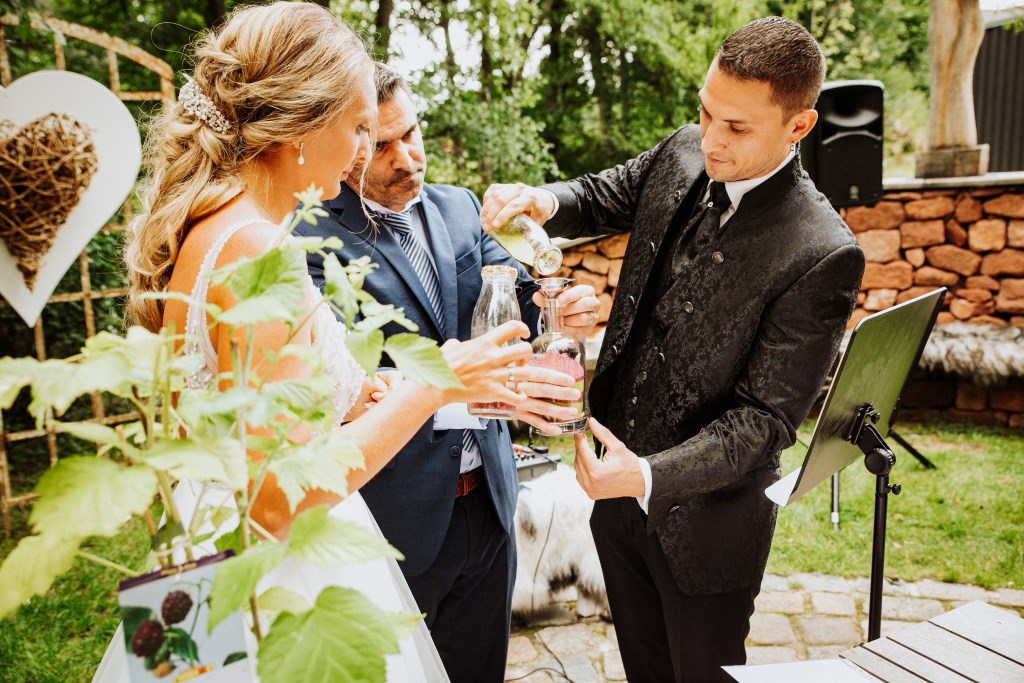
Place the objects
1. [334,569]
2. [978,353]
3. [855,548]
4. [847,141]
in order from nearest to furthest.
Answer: [334,569], [855,548], [978,353], [847,141]

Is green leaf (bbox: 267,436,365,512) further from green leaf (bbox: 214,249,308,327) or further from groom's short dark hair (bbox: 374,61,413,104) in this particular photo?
groom's short dark hair (bbox: 374,61,413,104)

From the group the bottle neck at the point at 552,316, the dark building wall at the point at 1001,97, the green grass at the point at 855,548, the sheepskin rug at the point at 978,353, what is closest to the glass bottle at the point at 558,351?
the bottle neck at the point at 552,316

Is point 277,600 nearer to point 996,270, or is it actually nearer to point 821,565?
point 821,565

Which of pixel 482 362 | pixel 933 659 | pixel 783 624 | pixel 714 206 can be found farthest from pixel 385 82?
pixel 783 624

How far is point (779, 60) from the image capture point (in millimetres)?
1736

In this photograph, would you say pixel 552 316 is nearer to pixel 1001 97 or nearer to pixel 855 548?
pixel 855 548

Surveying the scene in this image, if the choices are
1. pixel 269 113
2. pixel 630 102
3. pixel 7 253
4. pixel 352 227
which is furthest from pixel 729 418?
pixel 630 102

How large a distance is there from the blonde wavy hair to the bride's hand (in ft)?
1.79

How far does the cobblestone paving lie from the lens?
9.91 ft

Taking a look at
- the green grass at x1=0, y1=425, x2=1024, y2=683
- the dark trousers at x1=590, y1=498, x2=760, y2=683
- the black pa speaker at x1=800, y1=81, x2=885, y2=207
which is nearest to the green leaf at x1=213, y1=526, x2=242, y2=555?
the dark trousers at x1=590, y1=498, x2=760, y2=683

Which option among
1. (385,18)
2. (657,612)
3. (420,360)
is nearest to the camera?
(420,360)

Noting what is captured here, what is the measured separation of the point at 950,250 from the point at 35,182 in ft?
22.1

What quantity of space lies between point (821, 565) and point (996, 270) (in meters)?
3.92

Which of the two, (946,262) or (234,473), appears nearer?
(234,473)
